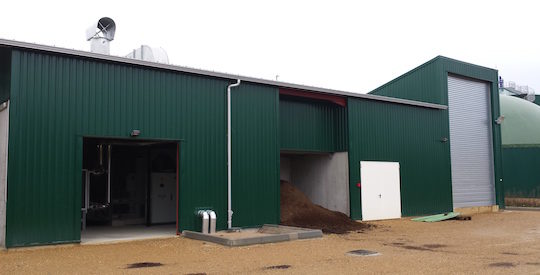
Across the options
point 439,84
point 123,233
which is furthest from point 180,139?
point 439,84

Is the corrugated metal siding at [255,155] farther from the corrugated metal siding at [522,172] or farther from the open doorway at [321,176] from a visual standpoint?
the corrugated metal siding at [522,172]

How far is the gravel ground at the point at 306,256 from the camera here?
30.3 ft

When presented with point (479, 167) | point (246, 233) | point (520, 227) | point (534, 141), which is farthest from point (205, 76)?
point (534, 141)

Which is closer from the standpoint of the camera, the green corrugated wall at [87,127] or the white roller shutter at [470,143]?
the green corrugated wall at [87,127]

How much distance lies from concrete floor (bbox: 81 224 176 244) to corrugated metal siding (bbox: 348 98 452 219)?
739 centimetres

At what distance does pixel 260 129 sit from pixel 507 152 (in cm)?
2375

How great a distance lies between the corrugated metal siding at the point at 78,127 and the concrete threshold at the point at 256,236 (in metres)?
0.78

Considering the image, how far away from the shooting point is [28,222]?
11570 mm

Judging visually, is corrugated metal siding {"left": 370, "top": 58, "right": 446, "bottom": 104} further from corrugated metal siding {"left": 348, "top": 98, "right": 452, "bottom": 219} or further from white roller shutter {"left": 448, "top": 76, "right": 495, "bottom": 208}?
white roller shutter {"left": 448, "top": 76, "right": 495, "bottom": 208}

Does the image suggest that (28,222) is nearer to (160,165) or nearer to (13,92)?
(13,92)

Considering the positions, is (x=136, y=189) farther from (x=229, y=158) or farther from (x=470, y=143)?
(x=470, y=143)

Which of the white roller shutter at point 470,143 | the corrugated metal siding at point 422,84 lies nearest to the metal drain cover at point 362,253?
the white roller shutter at point 470,143

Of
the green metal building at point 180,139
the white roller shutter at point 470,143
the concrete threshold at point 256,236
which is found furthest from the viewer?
the white roller shutter at point 470,143

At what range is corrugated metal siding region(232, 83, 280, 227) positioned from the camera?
1558 cm
